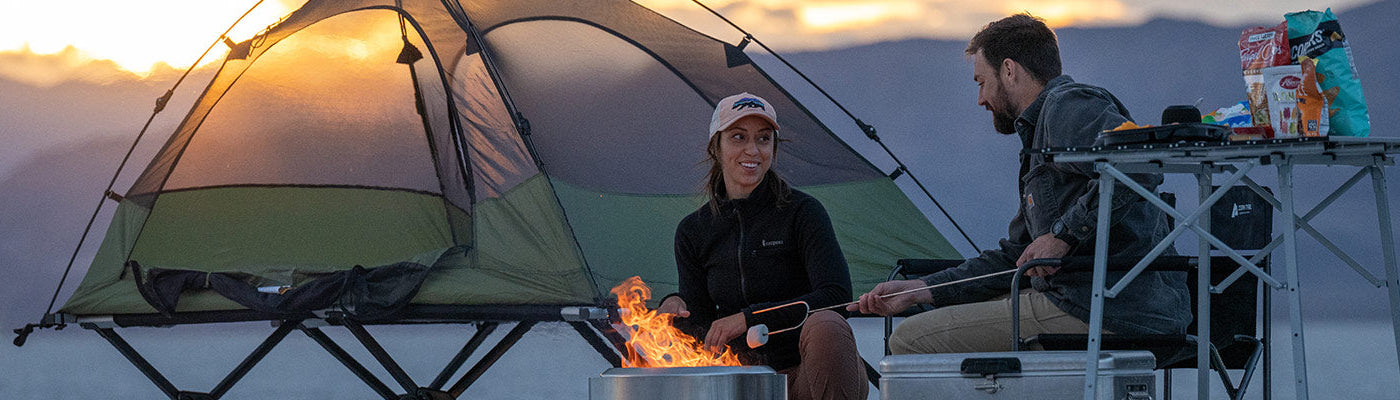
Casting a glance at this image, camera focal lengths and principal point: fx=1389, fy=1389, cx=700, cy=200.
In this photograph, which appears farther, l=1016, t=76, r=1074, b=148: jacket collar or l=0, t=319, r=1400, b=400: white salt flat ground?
l=0, t=319, r=1400, b=400: white salt flat ground

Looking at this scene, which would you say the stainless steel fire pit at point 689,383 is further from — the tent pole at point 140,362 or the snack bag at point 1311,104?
the tent pole at point 140,362

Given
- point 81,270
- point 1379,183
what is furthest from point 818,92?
point 1379,183

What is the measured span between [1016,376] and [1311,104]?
0.64m

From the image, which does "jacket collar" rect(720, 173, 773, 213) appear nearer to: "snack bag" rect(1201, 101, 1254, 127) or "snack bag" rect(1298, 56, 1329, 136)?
"snack bag" rect(1201, 101, 1254, 127)

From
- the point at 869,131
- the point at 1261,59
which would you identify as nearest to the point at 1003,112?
the point at 1261,59

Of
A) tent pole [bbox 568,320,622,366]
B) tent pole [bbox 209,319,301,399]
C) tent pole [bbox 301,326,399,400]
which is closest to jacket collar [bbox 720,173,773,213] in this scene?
tent pole [bbox 568,320,622,366]

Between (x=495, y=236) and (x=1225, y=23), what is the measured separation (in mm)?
4038

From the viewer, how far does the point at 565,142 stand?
4605 millimetres

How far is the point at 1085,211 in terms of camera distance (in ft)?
8.37

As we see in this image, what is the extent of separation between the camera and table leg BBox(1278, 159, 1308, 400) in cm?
194

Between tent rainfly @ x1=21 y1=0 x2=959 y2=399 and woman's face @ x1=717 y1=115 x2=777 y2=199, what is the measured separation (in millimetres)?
1517

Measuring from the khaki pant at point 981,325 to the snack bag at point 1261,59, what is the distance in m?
0.71

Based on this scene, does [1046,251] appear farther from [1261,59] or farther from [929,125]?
[929,125]

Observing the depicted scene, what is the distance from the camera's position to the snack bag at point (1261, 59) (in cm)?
204
